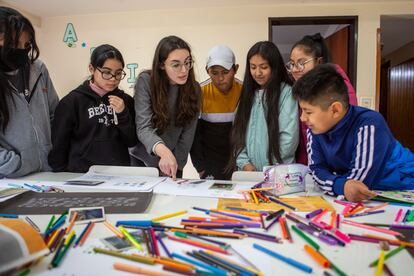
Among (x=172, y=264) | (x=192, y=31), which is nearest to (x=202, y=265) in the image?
(x=172, y=264)

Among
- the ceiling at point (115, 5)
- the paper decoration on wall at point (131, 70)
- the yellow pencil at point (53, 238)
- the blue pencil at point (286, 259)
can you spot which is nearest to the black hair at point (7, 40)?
the yellow pencil at point (53, 238)

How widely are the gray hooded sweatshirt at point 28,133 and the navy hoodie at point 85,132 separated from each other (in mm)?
59

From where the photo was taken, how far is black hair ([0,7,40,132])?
3.84 ft

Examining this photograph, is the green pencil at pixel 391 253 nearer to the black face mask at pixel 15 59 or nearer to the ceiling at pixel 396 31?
the black face mask at pixel 15 59

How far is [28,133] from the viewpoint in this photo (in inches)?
50.7

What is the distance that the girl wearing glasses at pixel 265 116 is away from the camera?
136 cm

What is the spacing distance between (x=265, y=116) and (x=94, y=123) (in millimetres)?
872

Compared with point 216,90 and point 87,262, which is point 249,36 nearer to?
point 216,90

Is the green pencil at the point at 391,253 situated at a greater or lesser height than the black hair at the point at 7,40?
lesser

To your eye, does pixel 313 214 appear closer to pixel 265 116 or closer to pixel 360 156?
pixel 360 156

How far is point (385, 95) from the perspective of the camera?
6281 millimetres

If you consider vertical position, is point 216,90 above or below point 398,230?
above

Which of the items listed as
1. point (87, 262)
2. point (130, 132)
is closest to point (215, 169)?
point (130, 132)

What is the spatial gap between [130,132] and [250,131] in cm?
61
